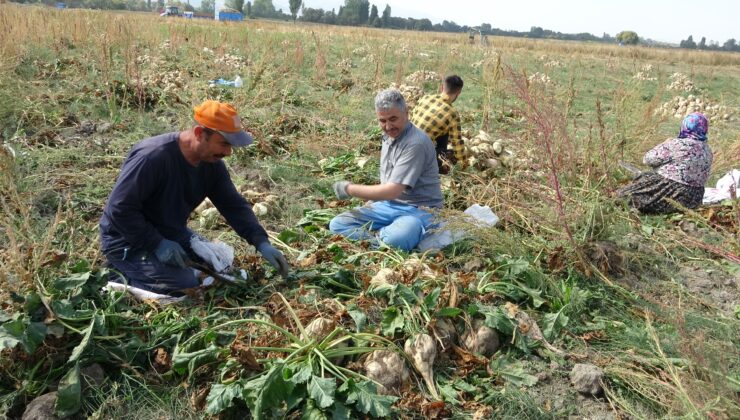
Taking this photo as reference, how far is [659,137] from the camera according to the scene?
243 inches

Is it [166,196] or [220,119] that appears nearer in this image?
[220,119]

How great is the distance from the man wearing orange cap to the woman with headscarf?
361 centimetres

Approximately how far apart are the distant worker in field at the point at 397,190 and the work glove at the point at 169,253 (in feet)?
4.10

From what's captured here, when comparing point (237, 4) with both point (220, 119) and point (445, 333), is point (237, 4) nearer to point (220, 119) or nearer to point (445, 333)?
point (220, 119)

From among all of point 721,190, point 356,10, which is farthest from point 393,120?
point 356,10

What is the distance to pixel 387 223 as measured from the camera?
4.05 metres

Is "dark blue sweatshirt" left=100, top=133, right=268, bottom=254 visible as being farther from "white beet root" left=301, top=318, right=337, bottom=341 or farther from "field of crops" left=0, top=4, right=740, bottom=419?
"white beet root" left=301, top=318, right=337, bottom=341

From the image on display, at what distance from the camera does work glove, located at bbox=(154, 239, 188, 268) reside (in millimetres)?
2924

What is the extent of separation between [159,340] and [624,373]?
88.1 inches

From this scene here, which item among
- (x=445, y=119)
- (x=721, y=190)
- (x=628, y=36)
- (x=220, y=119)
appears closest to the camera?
(x=220, y=119)

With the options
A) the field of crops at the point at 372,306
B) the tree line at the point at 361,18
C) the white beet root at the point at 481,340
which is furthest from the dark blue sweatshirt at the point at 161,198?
the tree line at the point at 361,18

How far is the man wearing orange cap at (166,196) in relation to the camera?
111 inches

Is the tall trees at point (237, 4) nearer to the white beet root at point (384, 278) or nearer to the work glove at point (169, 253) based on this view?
the work glove at point (169, 253)

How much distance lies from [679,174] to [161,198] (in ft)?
14.7
